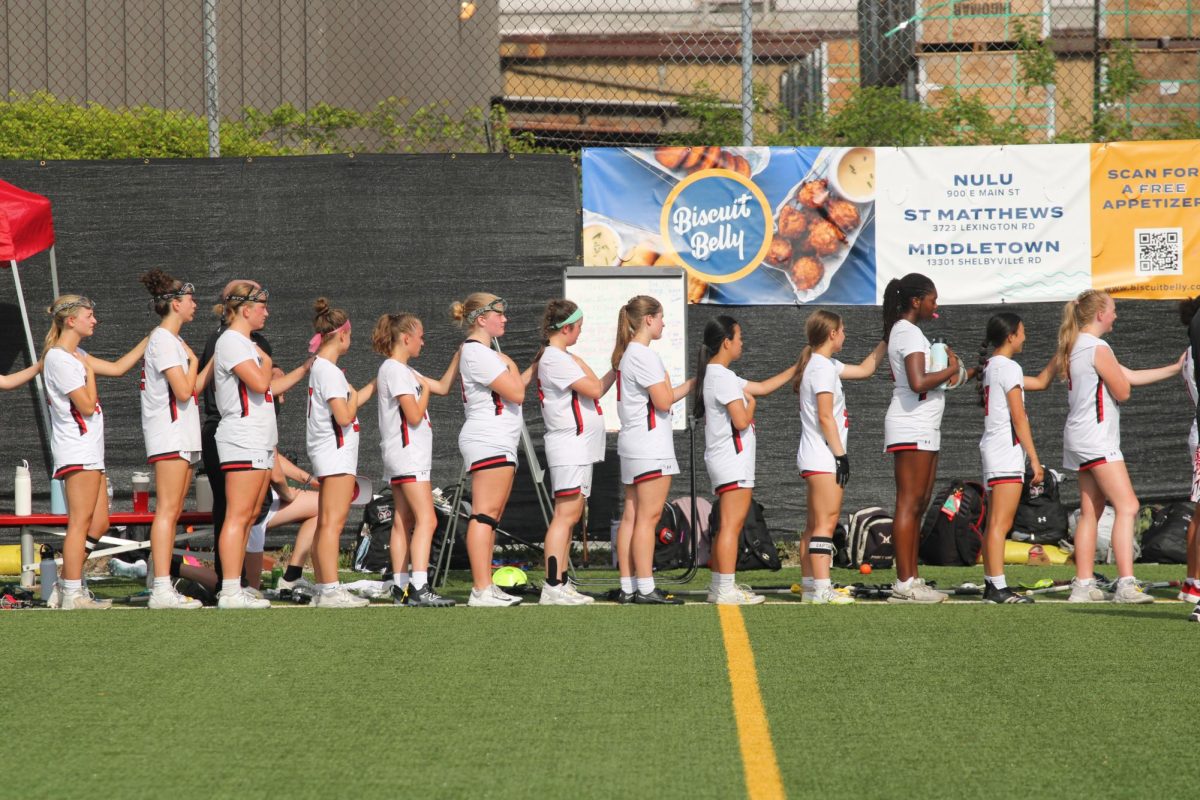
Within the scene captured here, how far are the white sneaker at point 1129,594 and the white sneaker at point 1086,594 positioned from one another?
0.32ft

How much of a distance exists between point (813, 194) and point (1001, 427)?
346cm

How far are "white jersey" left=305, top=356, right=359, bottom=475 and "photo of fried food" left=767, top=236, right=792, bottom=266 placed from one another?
13.2 feet

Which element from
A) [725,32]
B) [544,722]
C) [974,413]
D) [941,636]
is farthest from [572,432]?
[725,32]

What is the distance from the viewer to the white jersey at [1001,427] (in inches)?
318

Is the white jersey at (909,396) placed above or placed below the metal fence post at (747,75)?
below

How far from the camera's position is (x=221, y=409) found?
8102 millimetres

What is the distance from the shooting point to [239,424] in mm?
8016

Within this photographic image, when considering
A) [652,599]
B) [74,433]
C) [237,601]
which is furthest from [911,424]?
[74,433]

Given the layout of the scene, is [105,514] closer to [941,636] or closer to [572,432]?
[572,432]

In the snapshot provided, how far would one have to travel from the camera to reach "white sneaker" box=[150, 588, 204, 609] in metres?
8.11

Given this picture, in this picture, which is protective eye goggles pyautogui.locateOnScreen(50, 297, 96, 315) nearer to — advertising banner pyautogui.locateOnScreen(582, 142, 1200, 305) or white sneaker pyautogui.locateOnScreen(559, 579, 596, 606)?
white sneaker pyautogui.locateOnScreen(559, 579, 596, 606)

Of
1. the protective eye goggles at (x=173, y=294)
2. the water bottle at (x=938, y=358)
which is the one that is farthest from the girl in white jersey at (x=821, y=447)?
the protective eye goggles at (x=173, y=294)

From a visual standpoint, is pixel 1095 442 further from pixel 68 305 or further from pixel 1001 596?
pixel 68 305

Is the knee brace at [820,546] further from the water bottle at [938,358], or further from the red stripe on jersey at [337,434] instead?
the red stripe on jersey at [337,434]
